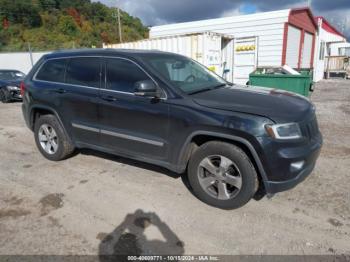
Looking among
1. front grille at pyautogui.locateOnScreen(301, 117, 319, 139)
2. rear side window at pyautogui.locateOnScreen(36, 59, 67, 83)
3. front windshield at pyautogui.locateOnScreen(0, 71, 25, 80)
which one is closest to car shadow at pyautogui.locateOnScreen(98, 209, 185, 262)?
front grille at pyautogui.locateOnScreen(301, 117, 319, 139)

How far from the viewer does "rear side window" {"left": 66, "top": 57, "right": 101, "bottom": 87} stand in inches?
155

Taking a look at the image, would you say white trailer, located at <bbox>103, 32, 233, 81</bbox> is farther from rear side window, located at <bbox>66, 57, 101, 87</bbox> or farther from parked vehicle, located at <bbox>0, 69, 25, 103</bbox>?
rear side window, located at <bbox>66, 57, 101, 87</bbox>

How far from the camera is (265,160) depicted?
282 cm

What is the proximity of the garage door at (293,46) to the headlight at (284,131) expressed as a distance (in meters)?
11.2

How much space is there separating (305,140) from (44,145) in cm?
419

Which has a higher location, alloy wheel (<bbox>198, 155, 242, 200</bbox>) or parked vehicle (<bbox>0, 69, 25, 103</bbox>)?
parked vehicle (<bbox>0, 69, 25, 103</bbox>)

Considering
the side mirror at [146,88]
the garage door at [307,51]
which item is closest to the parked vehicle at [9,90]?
the side mirror at [146,88]

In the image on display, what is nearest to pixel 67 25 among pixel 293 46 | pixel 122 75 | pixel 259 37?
pixel 293 46

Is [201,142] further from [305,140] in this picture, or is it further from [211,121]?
[305,140]

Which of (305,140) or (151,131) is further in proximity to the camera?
(151,131)

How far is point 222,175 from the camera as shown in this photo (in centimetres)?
311

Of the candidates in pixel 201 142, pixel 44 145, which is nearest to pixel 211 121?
pixel 201 142

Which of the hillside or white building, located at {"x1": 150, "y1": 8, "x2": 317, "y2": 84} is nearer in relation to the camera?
white building, located at {"x1": 150, "y1": 8, "x2": 317, "y2": 84}

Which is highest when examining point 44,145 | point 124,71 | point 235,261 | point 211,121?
point 124,71
